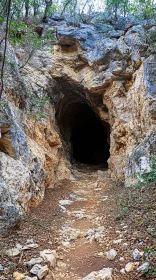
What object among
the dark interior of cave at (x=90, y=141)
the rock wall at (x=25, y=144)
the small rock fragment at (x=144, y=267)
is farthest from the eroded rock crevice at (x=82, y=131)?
the small rock fragment at (x=144, y=267)

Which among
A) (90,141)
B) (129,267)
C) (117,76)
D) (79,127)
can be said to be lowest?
(90,141)

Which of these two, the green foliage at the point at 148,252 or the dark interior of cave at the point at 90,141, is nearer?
the green foliage at the point at 148,252

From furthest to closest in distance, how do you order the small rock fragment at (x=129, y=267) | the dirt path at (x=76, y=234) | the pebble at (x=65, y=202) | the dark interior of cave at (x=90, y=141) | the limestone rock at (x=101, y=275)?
the dark interior of cave at (x=90, y=141) < the pebble at (x=65, y=202) < the dirt path at (x=76, y=234) < the small rock fragment at (x=129, y=267) < the limestone rock at (x=101, y=275)

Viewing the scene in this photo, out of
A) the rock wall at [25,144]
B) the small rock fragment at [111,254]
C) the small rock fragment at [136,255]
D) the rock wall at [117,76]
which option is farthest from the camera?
the rock wall at [117,76]

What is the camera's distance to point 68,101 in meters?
14.5

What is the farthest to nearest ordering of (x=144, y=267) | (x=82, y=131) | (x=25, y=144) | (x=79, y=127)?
(x=82, y=131) < (x=79, y=127) < (x=25, y=144) < (x=144, y=267)

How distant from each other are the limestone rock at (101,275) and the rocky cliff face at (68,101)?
78.1 inches

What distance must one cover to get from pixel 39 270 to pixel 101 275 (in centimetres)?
96

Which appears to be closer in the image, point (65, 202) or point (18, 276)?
point (18, 276)

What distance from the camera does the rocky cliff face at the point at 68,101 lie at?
240 inches

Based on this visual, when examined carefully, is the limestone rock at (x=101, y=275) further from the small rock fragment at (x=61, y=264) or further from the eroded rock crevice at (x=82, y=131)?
the eroded rock crevice at (x=82, y=131)

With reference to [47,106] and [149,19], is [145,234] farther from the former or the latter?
[149,19]

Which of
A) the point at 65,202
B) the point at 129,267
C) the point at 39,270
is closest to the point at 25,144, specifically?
the point at 65,202

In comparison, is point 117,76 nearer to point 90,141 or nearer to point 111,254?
point 111,254
